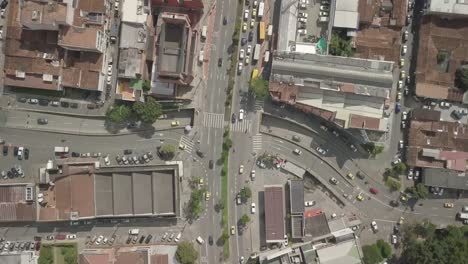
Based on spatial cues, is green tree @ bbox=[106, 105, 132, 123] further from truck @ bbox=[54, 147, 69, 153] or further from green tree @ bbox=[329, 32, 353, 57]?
green tree @ bbox=[329, 32, 353, 57]

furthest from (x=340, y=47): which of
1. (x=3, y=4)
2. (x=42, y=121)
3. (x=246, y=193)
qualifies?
(x=3, y=4)

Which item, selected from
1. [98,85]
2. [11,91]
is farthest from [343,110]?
[11,91]

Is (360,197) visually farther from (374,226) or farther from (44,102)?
(44,102)

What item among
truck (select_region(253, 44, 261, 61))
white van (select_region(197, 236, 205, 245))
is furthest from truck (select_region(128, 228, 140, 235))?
truck (select_region(253, 44, 261, 61))

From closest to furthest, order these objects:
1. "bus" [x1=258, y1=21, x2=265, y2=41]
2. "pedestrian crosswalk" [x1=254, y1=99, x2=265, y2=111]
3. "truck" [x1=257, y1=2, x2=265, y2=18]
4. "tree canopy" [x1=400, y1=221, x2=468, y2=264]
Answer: "tree canopy" [x1=400, y1=221, x2=468, y2=264]
"truck" [x1=257, y1=2, x2=265, y2=18]
"bus" [x1=258, y1=21, x2=265, y2=41]
"pedestrian crosswalk" [x1=254, y1=99, x2=265, y2=111]

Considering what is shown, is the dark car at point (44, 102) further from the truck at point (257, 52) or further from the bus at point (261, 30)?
the bus at point (261, 30)

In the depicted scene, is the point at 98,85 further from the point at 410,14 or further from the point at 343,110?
the point at 410,14
